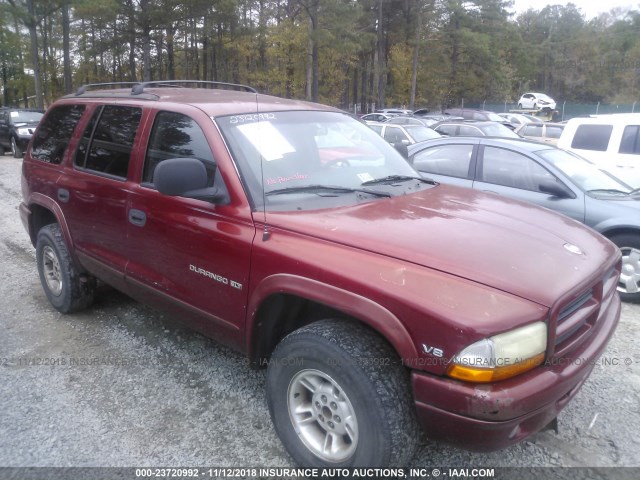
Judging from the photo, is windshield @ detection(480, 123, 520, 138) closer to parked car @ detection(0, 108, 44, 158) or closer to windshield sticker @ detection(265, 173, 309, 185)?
windshield sticker @ detection(265, 173, 309, 185)

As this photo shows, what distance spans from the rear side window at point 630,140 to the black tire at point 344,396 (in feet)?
24.7

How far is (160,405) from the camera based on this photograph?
3129 millimetres

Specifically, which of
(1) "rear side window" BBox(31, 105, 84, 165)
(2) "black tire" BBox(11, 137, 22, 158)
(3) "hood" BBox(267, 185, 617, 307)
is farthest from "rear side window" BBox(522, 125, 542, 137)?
(2) "black tire" BBox(11, 137, 22, 158)

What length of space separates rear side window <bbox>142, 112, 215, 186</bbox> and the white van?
6863mm

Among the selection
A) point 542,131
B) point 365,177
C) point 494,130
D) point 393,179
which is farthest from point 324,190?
point 542,131

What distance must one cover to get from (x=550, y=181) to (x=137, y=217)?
4.34 m

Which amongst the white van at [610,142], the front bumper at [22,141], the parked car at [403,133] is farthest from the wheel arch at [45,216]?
the front bumper at [22,141]

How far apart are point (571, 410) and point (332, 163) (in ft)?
6.97

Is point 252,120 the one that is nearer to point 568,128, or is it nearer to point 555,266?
point 555,266

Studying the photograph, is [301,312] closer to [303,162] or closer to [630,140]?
[303,162]

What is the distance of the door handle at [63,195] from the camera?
13.0 feet

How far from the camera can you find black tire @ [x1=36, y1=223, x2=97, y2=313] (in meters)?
4.19

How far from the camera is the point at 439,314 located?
1956mm

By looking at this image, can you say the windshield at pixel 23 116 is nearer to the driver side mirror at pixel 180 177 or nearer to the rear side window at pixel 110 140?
the rear side window at pixel 110 140
